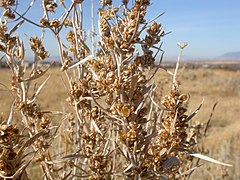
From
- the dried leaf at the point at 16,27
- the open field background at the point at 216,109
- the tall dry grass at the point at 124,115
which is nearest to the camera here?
the tall dry grass at the point at 124,115

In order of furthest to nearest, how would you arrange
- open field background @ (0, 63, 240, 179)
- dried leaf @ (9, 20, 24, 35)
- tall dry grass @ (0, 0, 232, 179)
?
open field background @ (0, 63, 240, 179) → dried leaf @ (9, 20, 24, 35) → tall dry grass @ (0, 0, 232, 179)

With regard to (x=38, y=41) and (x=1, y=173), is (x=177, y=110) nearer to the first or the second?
(x=1, y=173)

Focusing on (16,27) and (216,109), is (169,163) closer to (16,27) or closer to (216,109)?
(16,27)

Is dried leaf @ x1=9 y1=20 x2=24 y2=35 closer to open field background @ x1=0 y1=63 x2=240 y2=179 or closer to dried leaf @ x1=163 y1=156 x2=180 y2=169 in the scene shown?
dried leaf @ x1=163 y1=156 x2=180 y2=169

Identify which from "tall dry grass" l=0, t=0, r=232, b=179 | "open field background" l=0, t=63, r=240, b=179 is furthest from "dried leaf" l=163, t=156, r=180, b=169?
"open field background" l=0, t=63, r=240, b=179

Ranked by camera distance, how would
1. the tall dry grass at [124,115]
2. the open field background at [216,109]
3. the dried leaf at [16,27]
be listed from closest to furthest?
1. the tall dry grass at [124,115]
2. the dried leaf at [16,27]
3. the open field background at [216,109]

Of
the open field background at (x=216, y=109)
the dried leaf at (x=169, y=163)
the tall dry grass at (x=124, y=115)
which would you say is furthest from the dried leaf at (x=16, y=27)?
the open field background at (x=216, y=109)

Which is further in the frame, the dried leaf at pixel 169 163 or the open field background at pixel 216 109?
the open field background at pixel 216 109

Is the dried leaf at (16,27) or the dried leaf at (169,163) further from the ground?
the dried leaf at (16,27)

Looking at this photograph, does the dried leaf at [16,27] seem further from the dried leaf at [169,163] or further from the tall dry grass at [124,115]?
the dried leaf at [169,163]

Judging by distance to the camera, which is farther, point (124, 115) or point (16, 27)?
point (16, 27)

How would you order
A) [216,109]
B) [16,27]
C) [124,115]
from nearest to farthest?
[124,115] < [16,27] < [216,109]

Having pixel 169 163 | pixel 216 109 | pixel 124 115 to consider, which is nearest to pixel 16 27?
pixel 124 115

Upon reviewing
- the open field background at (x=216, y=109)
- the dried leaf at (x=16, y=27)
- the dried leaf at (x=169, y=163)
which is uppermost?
the dried leaf at (x=16, y=27)
